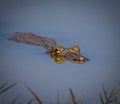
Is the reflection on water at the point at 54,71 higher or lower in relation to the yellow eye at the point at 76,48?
lower

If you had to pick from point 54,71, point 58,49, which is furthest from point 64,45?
point 54,71

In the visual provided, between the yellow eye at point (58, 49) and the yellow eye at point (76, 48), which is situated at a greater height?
the yellow eye at point (58, 49)

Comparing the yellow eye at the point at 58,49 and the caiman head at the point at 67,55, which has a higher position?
the yellow eye at the point at 58,49

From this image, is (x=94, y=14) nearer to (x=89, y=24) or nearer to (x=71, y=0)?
(x=89, y=24)

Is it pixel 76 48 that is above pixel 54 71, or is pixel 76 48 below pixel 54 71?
above

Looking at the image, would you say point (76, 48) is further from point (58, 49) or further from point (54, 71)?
point (54, 71)

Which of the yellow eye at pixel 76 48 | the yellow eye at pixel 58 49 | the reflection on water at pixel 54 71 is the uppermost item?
the yellow eye at pixel 58 49

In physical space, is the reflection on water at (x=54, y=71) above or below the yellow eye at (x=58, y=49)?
below
